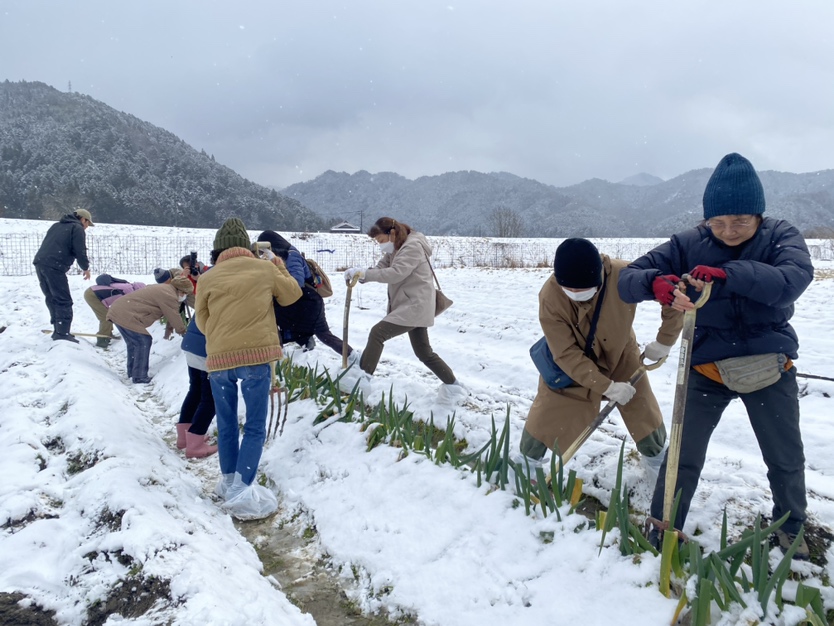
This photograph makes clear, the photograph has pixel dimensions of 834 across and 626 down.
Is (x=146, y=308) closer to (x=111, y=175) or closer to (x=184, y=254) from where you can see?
(x=184, y=254)

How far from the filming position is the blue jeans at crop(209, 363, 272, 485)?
10.7 ft

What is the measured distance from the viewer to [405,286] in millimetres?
4508

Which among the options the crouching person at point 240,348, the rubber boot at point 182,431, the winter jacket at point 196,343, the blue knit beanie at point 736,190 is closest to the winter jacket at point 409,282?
the crouching person at point 240,348

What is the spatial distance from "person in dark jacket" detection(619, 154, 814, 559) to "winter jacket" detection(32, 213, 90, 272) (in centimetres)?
744

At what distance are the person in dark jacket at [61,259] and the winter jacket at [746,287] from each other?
7.37 m

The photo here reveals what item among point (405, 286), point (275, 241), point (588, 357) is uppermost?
point (275, 241)

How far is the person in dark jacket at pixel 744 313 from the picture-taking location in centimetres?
204

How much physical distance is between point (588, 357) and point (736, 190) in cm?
109

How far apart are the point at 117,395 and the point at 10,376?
3.83 ft

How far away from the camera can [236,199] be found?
273 ft

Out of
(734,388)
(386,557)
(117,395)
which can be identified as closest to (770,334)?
(734,388)

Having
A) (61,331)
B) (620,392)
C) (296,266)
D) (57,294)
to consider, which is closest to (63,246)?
(57,294)

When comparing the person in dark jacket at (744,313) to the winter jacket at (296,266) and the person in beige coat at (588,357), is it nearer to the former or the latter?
the person in beige coat at (588,357)

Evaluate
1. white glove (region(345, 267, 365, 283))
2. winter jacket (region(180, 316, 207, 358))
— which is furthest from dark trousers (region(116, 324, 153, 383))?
white glove (region(345, 267, 365, 283))
